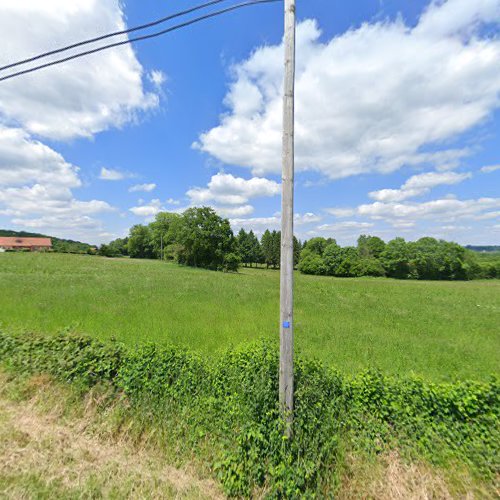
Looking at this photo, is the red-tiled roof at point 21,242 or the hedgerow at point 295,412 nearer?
the hedgerow at point 295,412

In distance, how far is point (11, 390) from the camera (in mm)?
4000

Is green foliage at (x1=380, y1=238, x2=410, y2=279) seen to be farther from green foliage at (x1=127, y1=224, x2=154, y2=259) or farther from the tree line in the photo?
green foliage at (x1=127, y1=224, x2=154, y2=259)

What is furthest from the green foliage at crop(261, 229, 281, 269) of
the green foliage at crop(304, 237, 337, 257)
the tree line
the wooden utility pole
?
the wooden utility pole

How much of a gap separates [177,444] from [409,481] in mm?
3000

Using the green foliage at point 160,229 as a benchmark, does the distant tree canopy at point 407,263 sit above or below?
below

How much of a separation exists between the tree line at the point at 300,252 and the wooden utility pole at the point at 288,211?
135 feet

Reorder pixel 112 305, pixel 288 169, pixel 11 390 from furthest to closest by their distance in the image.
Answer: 1. pixel 112 305
2. pixel 11 390
3. pixel 288 169

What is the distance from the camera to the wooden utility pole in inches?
118

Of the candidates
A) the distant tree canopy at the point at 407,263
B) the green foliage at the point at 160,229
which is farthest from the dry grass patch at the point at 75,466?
the green foliage at the point at 160,229

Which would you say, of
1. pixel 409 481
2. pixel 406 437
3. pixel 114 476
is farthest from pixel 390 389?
pixel 114 476

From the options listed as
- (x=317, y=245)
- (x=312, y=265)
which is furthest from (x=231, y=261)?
(x=317, y=245)

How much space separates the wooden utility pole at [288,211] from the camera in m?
3.01

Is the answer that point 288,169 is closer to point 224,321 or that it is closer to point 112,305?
point 224,321

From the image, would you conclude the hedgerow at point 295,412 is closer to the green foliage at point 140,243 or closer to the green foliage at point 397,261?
the green foliage at point 397,261
